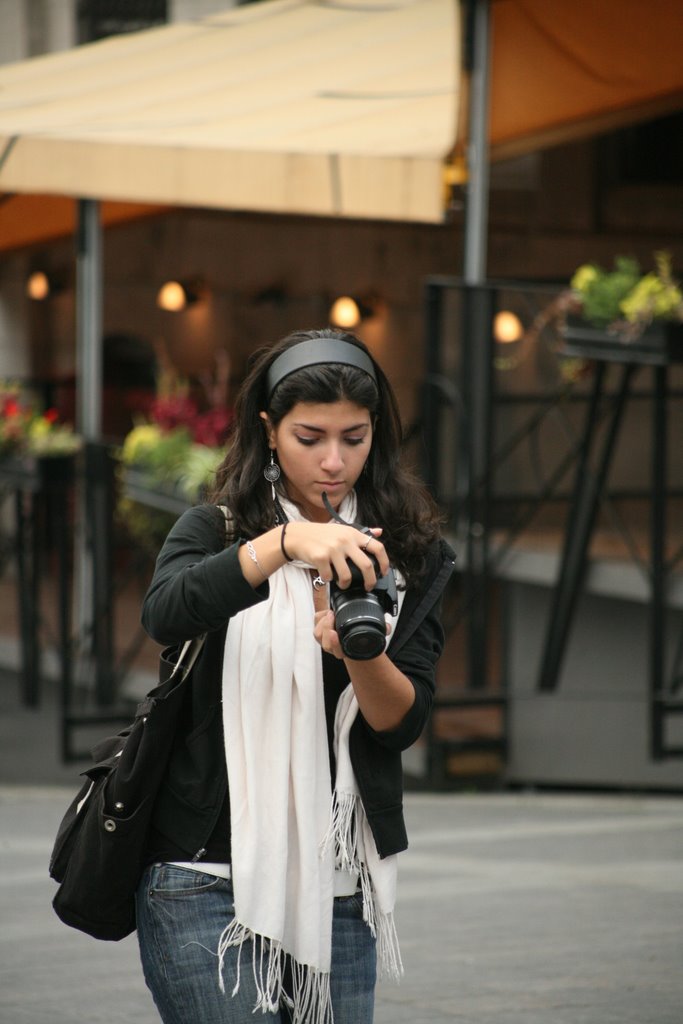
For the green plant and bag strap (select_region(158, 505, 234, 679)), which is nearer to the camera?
bag strap (select_region(158, 505, 234, 679))

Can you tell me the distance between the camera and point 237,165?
8516 mm

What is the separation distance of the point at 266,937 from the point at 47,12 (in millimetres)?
10189

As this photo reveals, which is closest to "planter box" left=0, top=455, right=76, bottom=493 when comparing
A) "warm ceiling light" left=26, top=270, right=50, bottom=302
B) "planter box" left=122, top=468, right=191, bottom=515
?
"planter box" left=122, top=468, right=191, bottom=515

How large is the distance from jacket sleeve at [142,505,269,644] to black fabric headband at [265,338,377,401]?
29 cm

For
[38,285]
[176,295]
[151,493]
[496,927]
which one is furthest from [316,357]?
[38,285]

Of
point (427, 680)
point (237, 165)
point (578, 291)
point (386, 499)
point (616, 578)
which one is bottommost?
point (616, 578)

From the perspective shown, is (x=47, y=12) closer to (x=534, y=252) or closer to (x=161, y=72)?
(x=161, y=72)

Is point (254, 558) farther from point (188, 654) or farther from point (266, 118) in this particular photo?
point (266, 118)

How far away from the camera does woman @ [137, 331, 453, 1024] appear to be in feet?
8.72

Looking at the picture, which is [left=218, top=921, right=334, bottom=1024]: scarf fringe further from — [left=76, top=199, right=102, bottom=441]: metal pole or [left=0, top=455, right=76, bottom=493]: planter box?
[left=76, top=199, right=102, bottom=441]: metal pole

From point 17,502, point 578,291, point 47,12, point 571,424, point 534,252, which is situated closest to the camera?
point 578,291

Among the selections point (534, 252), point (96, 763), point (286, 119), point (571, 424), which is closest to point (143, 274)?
point (534, 252)

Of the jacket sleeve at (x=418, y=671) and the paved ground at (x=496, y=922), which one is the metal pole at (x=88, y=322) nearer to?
the paved ground at (x=496, y=922)

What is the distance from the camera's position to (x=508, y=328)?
8500mm
